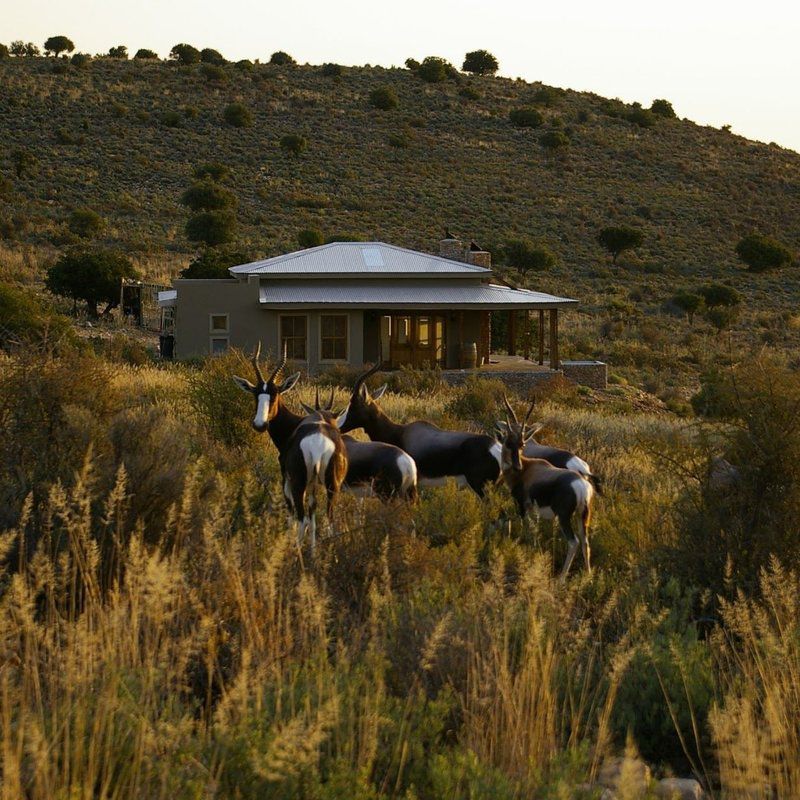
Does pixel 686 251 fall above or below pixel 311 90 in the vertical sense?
below

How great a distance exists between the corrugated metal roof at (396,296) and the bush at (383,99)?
48.5m

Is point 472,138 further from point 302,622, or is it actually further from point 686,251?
point 302,622

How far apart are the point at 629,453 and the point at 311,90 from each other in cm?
7325

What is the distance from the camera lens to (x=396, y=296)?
33.4 metres

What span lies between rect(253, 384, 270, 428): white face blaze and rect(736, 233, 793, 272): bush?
180 ft

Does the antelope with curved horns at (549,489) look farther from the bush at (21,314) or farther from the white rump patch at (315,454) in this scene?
the bush at (21,314)

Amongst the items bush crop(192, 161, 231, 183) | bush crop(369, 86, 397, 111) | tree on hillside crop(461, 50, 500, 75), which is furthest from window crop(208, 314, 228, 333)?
tree on hillside crop(461, 50, 500, 75)

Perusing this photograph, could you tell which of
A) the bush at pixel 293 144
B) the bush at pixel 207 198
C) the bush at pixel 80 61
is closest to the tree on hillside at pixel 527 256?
the bush at pixel 207 198

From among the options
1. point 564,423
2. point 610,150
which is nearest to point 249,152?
point 610,150

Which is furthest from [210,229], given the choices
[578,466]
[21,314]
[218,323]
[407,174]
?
[578,466]

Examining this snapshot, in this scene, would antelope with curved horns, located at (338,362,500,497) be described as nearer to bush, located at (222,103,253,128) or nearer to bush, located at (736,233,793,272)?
bush, located at (736,233,793,272)

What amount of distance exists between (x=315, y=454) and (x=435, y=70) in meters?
85.5

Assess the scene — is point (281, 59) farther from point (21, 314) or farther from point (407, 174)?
point (21, 314)

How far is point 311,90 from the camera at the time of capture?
82.8m
